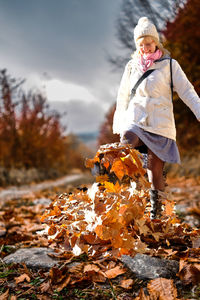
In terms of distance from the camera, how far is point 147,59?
2.74 metres

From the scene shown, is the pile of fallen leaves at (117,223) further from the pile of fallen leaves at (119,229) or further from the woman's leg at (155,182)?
the woman's leg at (155,182)

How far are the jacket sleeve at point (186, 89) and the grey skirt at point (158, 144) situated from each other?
0.38 metres

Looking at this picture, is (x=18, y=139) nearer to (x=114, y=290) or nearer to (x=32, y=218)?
(x=32, y=218)

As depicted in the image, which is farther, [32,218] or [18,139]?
[18,139]

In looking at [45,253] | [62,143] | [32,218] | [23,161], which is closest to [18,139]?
[23,161]

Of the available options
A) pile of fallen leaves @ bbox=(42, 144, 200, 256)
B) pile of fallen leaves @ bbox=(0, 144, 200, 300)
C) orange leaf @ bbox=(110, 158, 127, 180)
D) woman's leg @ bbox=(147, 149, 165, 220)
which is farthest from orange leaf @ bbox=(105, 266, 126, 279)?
woman's leg @ bbox=(147, 149, 165, 220)

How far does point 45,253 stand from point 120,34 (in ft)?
21.1

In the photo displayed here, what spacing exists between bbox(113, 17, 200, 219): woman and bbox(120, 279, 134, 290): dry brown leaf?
1019 mm

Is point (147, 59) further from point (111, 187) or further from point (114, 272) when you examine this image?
point (114, 272)

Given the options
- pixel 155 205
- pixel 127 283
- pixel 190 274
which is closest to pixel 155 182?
pixel 155 205

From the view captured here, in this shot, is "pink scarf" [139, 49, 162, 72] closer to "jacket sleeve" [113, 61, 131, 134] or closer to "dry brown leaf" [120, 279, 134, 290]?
"jacket sleeve" [113, 61, 131, 134]

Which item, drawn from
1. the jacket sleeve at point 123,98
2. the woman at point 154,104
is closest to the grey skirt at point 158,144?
the woman at point 154,104

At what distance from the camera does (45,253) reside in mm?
2289

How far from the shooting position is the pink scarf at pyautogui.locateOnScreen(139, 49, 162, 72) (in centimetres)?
271
